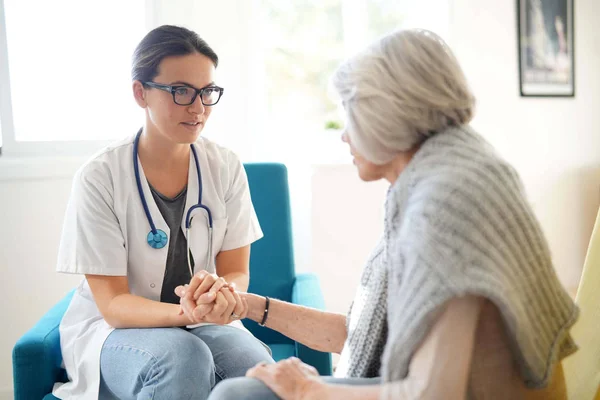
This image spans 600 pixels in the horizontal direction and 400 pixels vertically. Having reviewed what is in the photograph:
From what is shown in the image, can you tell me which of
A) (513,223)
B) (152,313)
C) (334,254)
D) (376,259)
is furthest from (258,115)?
(513,223)

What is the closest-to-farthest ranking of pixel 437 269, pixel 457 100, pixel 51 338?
1. pixel 437 269
2. pixel 457 100
3. pixel 51 338

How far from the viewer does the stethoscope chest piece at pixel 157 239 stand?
1.64m

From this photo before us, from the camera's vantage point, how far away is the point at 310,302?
1.81 m

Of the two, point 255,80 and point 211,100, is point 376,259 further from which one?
point 255,80

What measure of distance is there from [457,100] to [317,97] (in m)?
2.56

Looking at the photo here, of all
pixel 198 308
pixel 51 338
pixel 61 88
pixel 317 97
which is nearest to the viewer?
pixel 198 308

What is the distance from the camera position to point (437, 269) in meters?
0.90

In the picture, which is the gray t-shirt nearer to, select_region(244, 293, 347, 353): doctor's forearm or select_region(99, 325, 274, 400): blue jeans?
select_region(99, 325, 274, 400): blue jeans

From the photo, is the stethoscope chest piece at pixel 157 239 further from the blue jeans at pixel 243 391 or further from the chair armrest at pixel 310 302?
the blue jeans at pixel 243 391

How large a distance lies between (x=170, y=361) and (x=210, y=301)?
0.16 metres

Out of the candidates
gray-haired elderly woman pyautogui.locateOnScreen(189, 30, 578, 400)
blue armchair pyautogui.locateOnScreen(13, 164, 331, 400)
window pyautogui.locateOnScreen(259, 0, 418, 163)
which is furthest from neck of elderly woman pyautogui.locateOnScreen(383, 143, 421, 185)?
window pyautogui.locateOnScreen(259, 0, 418, 163)

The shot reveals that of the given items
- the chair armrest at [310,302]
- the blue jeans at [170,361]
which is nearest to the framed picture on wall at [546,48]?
the chair armrest at [310,302]

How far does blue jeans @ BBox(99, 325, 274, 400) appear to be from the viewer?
140 centimetres

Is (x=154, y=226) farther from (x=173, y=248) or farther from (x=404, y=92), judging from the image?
(x=404, y=92)
